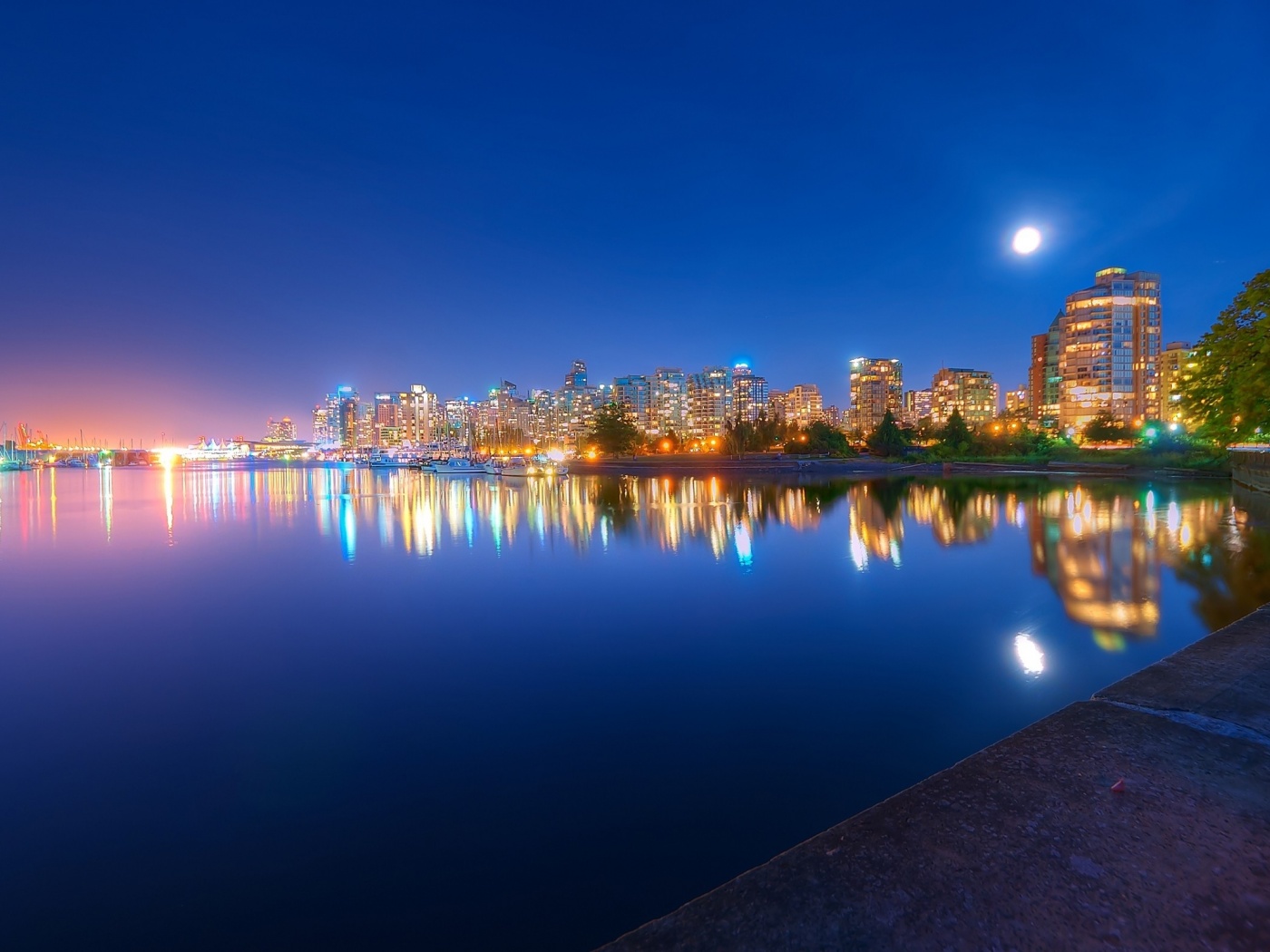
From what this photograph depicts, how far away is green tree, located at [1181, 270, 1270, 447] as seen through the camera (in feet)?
58.2

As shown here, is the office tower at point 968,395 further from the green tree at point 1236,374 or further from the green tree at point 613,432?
the green tree at point 1236,374

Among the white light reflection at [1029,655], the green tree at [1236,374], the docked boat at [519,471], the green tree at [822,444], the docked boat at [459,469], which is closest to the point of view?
the white light reflection at [1029,655]

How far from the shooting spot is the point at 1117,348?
409 feet

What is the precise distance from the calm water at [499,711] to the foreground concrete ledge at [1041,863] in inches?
69.5

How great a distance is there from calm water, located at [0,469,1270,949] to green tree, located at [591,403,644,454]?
70.5 meters

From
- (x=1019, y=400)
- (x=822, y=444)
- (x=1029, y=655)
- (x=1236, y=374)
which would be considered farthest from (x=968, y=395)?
(x=1029, y=655)

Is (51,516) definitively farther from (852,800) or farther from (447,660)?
(852,800)

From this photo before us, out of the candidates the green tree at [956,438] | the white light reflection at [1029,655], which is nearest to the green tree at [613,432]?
the green tree at [956,438]

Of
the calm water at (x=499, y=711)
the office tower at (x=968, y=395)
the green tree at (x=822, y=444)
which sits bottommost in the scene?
the calm water at (x=499, y=711)

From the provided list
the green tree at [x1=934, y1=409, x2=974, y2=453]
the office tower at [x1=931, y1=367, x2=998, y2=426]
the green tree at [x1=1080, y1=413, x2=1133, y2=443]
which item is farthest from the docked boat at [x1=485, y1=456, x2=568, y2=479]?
the office tower at [x1=931, y1=367, x2=998, y2=426]

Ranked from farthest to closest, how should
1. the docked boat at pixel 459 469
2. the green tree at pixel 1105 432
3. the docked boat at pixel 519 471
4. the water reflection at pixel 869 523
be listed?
1. the docked boat at pixel 459 469
2. the green tree at pixel 1105 432
3. the docked boat at pixel 519 471
4. the water reflection at pixel 869 523

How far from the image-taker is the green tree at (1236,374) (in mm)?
17750

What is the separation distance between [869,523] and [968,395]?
180719 mm

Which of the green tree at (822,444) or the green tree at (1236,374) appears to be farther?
the green tree at (822,444)
